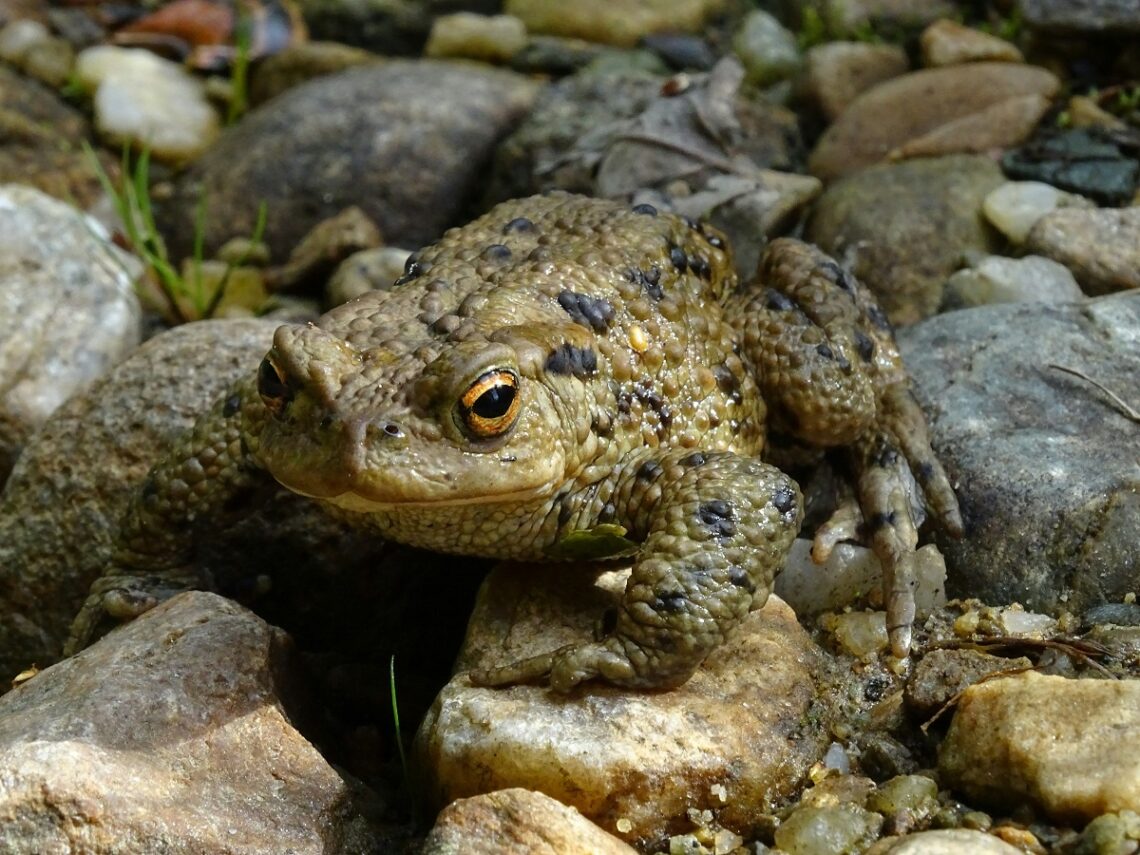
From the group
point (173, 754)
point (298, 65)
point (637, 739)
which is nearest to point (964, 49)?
point (298, 65)

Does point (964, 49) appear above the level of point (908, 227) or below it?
above

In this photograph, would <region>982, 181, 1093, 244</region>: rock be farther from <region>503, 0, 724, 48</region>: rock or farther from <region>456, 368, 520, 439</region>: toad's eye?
<region>503, 0, 724, 48</region>: rock

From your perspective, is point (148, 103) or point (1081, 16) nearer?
point (1081, 16)

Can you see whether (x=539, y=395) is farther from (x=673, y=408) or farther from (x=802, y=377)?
(x=802, y=377)

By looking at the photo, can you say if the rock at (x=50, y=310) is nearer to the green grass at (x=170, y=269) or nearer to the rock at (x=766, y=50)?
the green grass at (x=170, y=269)

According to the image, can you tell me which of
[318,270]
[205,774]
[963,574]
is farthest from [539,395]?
[318,270]

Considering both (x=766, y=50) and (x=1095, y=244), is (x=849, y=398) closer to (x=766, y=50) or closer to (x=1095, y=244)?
(x=1095, y=244)

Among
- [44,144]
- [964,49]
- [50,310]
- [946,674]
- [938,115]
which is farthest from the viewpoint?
[44,144]

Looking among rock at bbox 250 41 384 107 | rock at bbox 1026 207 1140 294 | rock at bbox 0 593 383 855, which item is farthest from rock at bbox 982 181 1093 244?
rock at bbox 250 41 384 107
